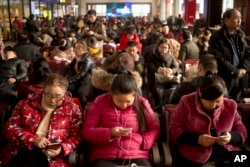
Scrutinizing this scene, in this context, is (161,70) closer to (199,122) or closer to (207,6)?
(199,122)

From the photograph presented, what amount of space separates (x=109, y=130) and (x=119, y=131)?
0.09 m

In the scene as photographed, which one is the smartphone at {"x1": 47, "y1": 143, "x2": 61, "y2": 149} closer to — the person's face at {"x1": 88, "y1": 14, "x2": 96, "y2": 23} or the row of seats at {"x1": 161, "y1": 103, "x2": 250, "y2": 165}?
the row of seats at {"x1": 161, "y1": 103, "x2": 250, "y2": 165}

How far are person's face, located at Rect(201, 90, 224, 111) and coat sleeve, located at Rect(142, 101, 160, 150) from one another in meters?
0.42

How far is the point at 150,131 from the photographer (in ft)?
8.80

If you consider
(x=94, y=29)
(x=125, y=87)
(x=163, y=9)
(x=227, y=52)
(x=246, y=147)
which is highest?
(x=163, y=9)

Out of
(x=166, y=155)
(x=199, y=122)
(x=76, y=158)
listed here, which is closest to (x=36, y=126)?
(x=76, y=158)

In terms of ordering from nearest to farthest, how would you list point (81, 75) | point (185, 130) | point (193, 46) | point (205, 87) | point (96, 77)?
point (205, 87)
point (185, 130)
point (96, 77)
point (81, 75)
point (193, 46)

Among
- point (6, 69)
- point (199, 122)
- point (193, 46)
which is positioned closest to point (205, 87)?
point (199, 122)

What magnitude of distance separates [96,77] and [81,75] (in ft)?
6.26

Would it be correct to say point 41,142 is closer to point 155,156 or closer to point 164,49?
point 155,156

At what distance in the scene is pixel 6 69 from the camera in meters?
5.10

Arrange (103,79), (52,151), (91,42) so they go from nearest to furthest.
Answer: (52,151) < (103,79) < (91,42)

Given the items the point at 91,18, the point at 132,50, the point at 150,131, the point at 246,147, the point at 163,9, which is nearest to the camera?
the point at 150,131

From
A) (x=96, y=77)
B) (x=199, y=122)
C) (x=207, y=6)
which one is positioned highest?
(x=207, y=6)
